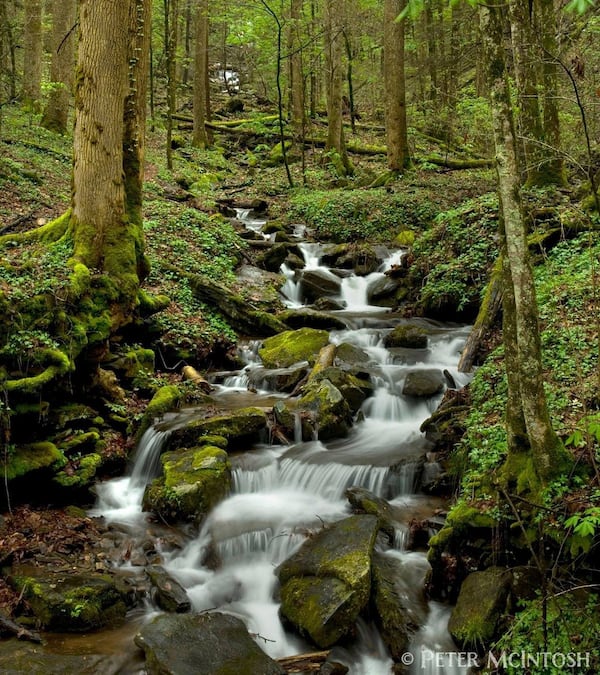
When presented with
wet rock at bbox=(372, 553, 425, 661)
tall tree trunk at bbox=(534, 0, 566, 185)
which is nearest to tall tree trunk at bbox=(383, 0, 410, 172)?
tall tree trunk at bbox=(534, 0, 566, 185)

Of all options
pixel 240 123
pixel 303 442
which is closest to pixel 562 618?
pixel 303 442

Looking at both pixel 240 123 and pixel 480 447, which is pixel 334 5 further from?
pixel 480 447

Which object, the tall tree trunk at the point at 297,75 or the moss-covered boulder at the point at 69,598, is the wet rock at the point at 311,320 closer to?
the moss-covered boulder at the point at 69,598

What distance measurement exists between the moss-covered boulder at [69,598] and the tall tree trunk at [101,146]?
4160 mm

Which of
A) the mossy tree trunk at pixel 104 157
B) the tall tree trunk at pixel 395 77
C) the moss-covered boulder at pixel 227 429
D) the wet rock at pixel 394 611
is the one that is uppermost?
the tall tree trunk at pixel 395 77

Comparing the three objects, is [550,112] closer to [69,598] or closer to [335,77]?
[335,77]

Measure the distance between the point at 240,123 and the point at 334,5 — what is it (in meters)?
9.21

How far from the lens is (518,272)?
460 cm

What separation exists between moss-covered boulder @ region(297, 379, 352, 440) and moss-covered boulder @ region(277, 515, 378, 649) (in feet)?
7.32

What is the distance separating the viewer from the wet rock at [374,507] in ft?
19.9

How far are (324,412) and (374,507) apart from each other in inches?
80.6

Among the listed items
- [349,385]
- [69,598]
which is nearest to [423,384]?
[349,385]

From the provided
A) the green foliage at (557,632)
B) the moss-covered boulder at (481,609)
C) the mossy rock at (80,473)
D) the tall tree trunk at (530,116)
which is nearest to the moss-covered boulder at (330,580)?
the moss-covered boulder at (481,609)

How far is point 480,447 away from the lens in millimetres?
5863
